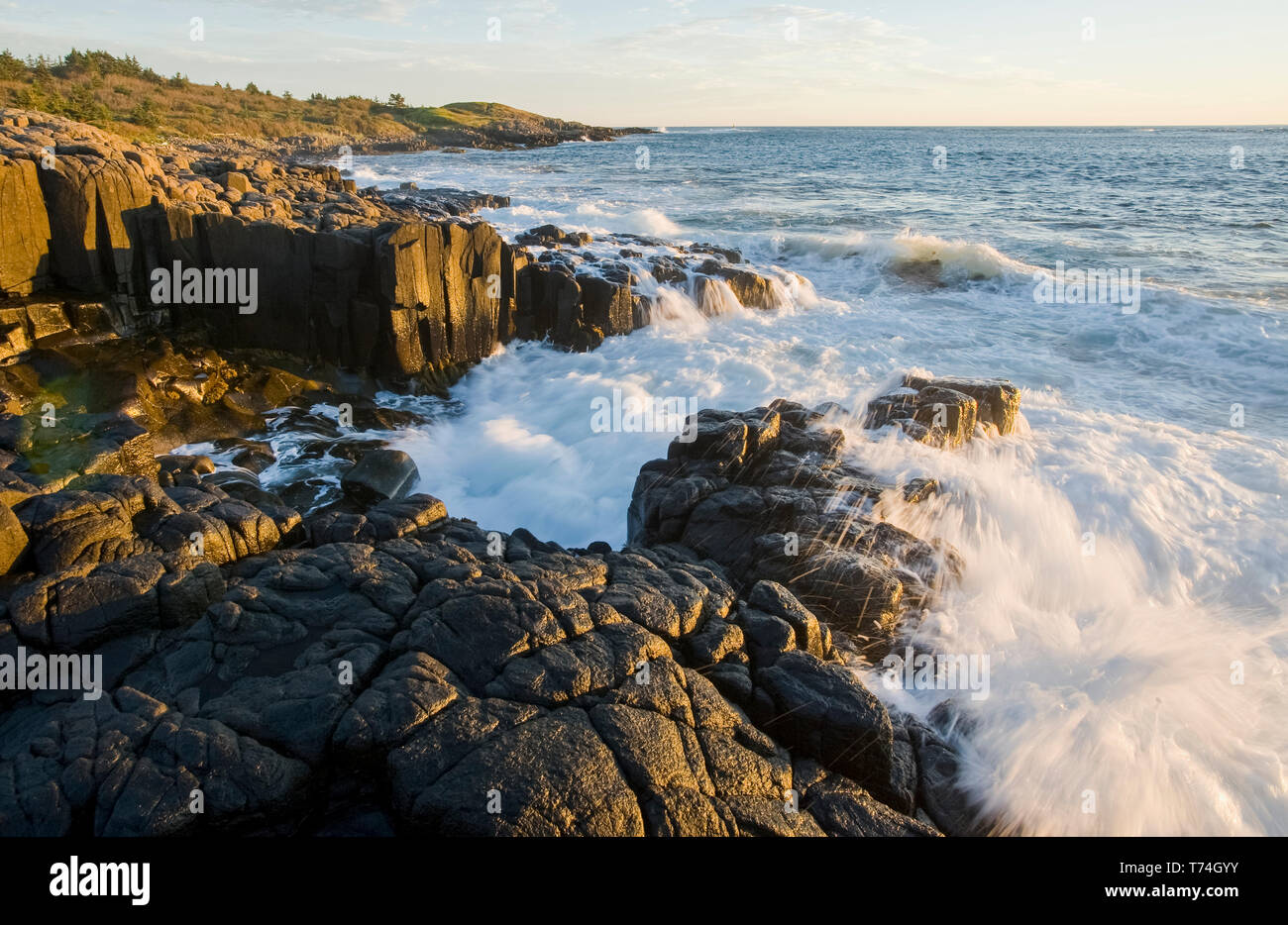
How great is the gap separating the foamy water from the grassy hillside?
2699 cm

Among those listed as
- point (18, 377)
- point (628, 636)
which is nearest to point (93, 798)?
point (628, 636)

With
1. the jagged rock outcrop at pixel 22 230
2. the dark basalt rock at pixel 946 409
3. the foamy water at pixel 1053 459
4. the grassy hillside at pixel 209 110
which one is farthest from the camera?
the grassy hillside at pixel 209 110

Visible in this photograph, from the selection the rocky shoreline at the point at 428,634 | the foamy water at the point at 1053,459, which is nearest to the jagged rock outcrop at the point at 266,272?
the rocky shoreline at the point at 428,634

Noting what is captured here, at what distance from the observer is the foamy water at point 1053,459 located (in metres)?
7.05

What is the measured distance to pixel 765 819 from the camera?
505 cm

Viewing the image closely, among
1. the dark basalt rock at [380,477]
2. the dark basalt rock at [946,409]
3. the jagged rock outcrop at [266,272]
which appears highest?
the jagged rock outcrop at [266,272]

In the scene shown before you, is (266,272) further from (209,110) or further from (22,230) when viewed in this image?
(209,110)

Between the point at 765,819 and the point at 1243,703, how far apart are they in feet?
20.6

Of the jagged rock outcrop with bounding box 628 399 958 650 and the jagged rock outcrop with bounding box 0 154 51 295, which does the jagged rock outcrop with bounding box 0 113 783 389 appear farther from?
the jagged rock outcrop with bounding box 628 399 958 650

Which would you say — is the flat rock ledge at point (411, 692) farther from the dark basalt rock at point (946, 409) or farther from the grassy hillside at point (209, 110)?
the grassy hillside at point (209, 110)

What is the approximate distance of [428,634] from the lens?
6.10 m

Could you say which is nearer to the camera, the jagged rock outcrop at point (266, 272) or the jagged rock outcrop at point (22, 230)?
the jagged rock outcrop at point (22, 230)

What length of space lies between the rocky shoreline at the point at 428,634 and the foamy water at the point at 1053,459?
1089mm
